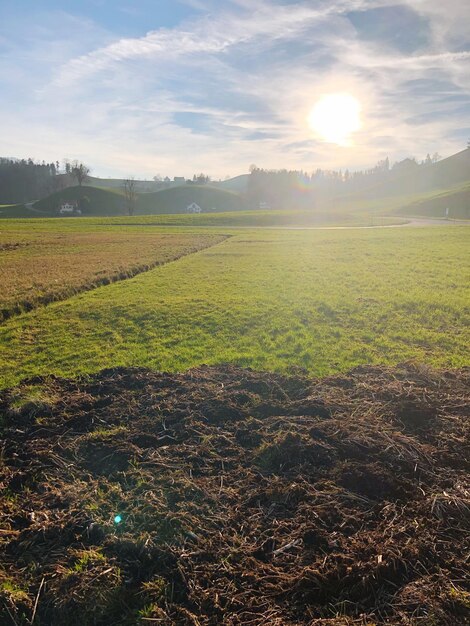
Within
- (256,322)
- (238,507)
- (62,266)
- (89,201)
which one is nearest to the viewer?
(238,507)

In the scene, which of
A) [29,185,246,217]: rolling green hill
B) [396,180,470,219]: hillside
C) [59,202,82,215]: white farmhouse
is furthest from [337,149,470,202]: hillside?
[59,202,82,215]: white farmhouse

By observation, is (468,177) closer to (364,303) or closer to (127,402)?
(364,303)

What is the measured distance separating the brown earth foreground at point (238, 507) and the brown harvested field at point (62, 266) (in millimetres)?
12884

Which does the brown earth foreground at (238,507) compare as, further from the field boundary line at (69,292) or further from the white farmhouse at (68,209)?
the white farmhouse at (68,209)

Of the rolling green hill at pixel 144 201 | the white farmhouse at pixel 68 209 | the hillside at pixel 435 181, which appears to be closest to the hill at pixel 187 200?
the rolling green hill at pixel 144 201

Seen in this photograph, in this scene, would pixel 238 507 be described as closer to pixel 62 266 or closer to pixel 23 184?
pixel 62 266

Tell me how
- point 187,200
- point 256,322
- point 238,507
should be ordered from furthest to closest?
point 187,200, point 256,322, point 238,507

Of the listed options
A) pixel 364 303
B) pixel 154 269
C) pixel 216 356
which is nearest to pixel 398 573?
pixel 216 356

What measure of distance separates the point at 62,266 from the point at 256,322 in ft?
66.5

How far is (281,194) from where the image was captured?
17212 centimetres

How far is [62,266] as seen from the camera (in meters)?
29.9

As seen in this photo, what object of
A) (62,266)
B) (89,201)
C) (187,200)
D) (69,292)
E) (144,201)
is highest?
(187,200)

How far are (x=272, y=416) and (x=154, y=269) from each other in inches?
921

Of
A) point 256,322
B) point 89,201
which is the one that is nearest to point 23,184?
point 89,201
